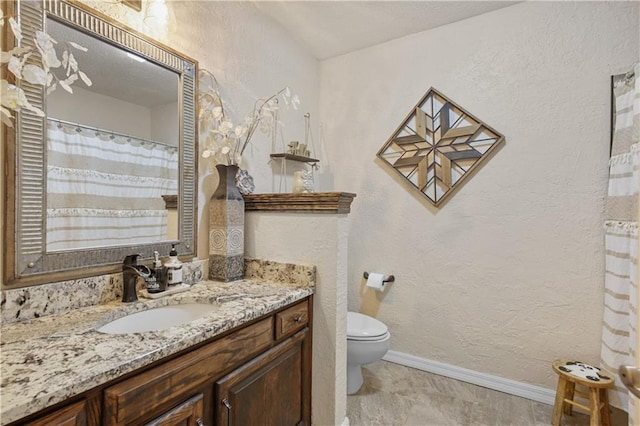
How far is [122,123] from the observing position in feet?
4.19

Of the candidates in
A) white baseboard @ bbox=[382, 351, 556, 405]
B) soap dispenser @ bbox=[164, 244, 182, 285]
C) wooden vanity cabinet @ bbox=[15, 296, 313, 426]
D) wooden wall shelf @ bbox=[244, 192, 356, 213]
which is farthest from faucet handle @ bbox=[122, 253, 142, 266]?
white baseboard @ bbox=[382, 351, 556, 405]

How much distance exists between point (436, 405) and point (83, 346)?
1.86 metres

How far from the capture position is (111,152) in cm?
125

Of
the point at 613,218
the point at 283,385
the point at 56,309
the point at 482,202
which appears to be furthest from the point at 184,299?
the point at 613,218

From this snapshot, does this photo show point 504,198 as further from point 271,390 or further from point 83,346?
point 83,346

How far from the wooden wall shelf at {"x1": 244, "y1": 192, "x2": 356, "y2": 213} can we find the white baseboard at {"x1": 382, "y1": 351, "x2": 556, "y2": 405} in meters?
1.47

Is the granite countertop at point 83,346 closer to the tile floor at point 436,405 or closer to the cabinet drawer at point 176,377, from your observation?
the cabinet drawer at point 176,377

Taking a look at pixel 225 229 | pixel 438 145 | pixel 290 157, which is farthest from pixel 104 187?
pixel 438 145

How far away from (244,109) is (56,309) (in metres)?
1.34

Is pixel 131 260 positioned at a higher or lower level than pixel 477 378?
higher

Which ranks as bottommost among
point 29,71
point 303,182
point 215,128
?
point 303,182

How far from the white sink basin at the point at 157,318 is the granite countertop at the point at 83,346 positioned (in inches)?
A: 0.9

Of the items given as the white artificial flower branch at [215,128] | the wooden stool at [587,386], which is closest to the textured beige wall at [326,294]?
the white artificial flower branch at [215,128]

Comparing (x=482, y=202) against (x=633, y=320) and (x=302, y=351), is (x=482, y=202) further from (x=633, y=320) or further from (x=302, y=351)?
(x=302, y=351)
